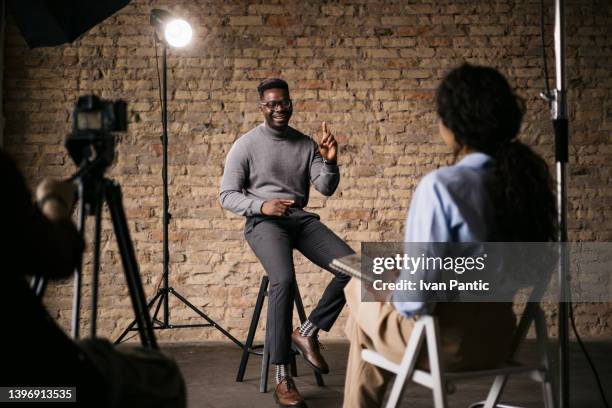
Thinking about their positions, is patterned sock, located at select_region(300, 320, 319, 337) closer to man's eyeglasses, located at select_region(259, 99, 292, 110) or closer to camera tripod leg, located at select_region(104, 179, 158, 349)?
man's eyeglasses, located at select_region(259, 99, 292, 110)

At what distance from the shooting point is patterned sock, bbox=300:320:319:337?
319 centimetres

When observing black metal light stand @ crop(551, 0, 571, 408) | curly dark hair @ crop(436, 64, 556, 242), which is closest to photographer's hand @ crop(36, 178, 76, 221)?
curly dark hair @ crop(436, 64, 556, 242)

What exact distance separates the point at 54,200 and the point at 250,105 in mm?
3105

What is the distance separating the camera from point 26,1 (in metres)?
2.72

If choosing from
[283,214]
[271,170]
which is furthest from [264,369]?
[271,170]

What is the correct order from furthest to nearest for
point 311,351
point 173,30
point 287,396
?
1. point 173,30
2. point 311,351
3. point 287,396

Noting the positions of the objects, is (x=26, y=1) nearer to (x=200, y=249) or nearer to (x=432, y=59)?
(x=200, y=249)

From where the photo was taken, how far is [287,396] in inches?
Result: 114

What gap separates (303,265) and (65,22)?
89.9 inches

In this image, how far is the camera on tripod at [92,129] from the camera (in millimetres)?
1817

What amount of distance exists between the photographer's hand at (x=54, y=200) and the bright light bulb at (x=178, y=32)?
267cm

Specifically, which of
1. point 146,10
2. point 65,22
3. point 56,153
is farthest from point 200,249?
point 65,22

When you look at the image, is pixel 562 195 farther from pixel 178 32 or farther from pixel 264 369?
pixel 178 32

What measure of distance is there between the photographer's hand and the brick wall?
118 inches
